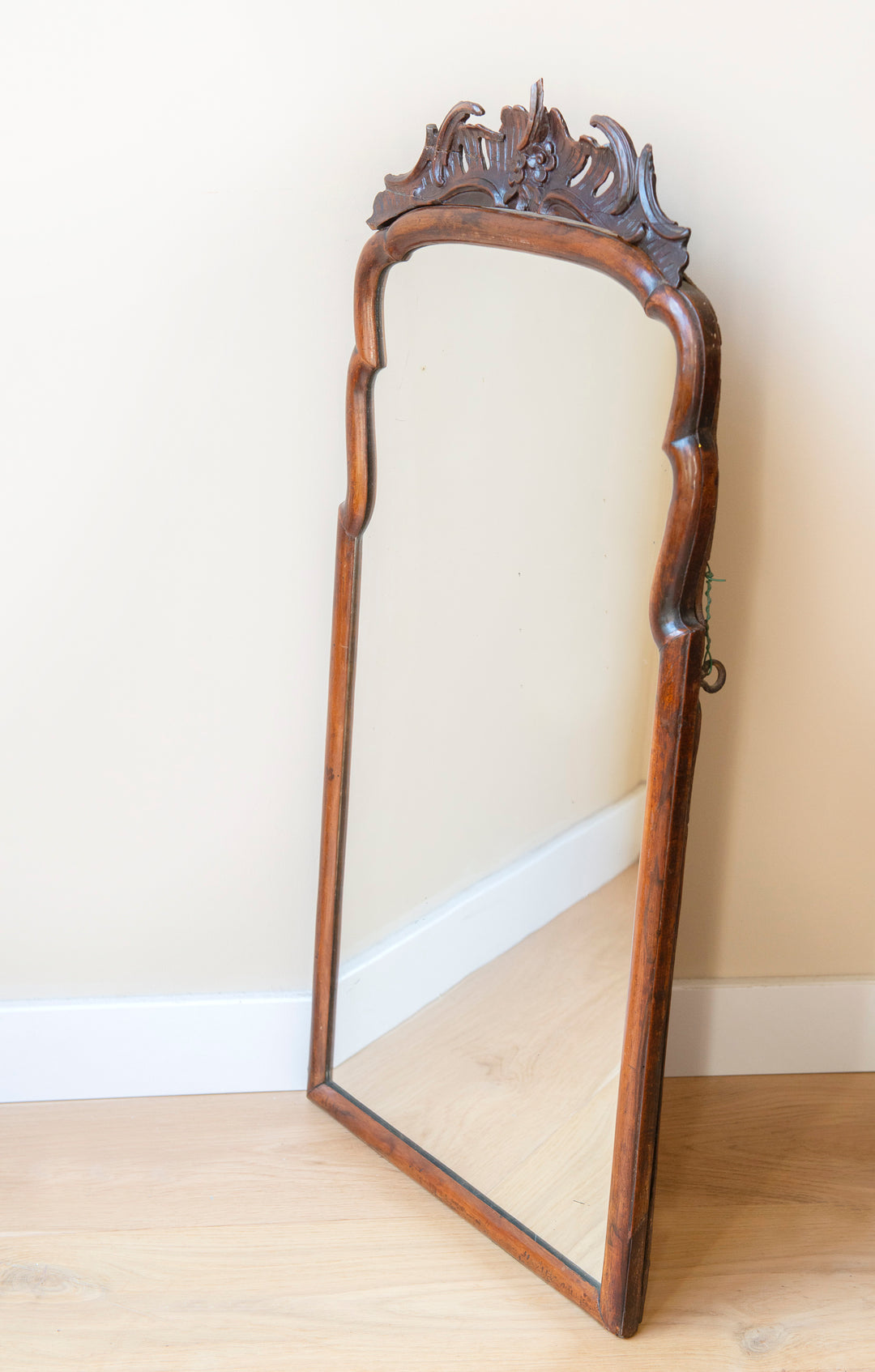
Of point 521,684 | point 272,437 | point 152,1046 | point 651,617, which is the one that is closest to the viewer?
point 651,617

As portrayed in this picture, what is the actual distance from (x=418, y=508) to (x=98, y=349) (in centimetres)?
50

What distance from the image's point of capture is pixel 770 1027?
186 centimetres

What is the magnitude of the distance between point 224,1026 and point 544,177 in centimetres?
133

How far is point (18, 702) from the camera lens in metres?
1.65

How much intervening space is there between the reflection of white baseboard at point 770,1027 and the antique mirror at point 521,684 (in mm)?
459

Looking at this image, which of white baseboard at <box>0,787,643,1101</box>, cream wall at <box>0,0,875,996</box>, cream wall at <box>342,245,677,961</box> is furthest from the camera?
white baseboard at <box>0,787,643,1101</box>

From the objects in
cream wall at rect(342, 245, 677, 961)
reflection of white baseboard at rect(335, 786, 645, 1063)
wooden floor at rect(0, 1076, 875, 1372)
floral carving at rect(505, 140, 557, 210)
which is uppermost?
floral carving at rect(505, 140, 557, 210)

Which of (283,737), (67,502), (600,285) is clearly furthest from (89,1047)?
(600,285)

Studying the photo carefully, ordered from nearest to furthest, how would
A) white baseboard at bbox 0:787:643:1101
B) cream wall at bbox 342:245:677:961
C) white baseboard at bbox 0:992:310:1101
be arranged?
cream wall at bbox 342:245:677:961 → white baseboard at bbox 0:787:643:1101 → white baseboard at bbox 0:992:310:1101

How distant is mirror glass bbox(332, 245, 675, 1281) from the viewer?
1324 mm

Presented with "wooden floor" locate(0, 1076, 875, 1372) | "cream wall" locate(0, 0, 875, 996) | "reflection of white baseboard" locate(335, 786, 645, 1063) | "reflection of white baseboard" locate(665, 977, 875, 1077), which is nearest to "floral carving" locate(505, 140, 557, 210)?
"cream wall" locate(0, 0, 875, 996)

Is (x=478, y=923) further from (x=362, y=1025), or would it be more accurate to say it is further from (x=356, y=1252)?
(x=356, y=1252)

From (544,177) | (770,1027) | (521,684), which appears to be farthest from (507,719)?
(770,1027)

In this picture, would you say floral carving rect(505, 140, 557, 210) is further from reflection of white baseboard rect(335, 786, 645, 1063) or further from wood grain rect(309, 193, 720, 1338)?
reflection of white baseboard rect(335, 786, 645, 1063)
